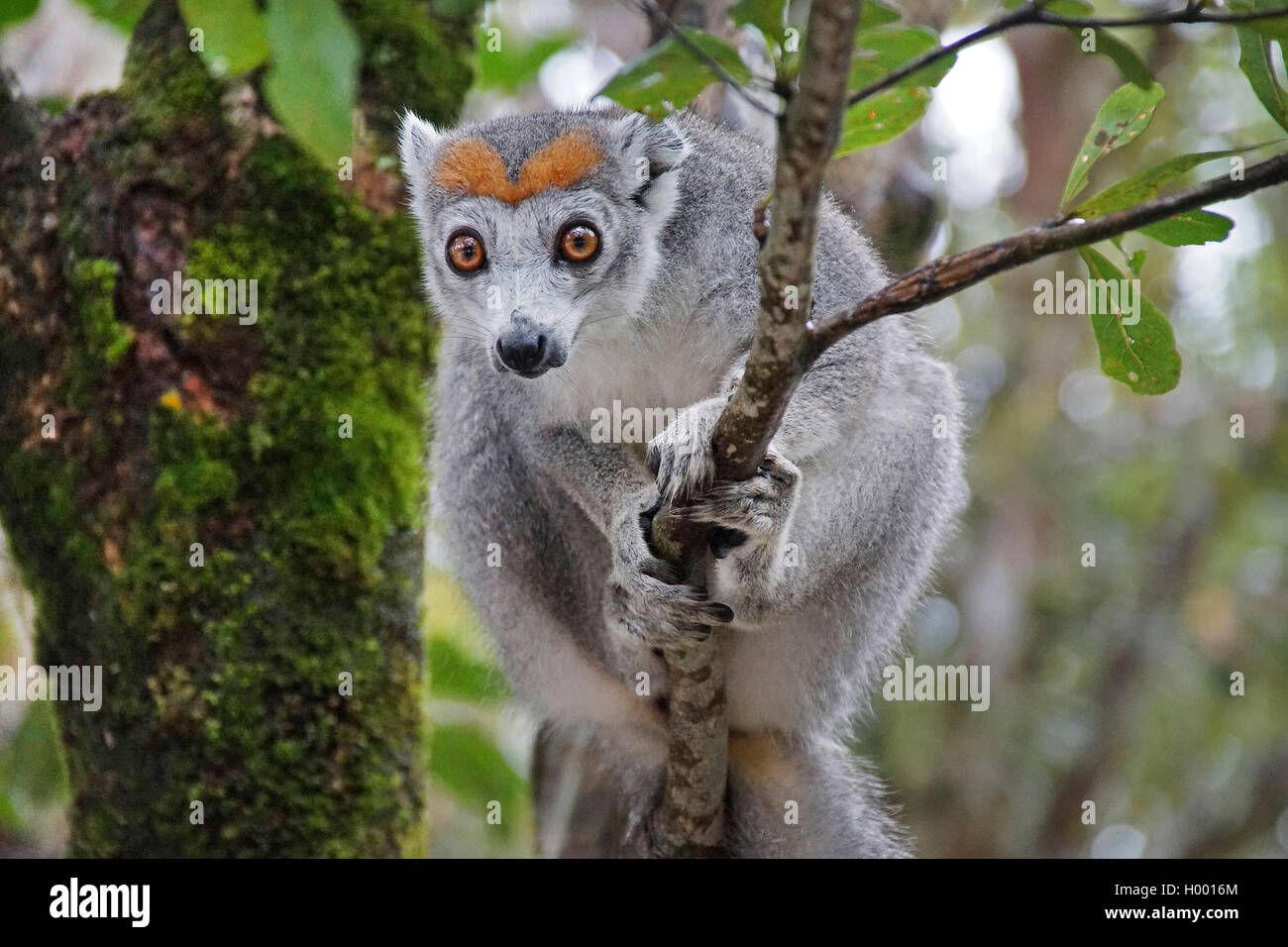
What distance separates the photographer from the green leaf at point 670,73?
8.48 feet

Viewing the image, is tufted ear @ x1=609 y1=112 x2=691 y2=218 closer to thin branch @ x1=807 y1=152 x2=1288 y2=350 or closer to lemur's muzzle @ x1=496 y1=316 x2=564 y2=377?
lemur's muzzle @ x1=496 y1=316 x2=564 y2=377

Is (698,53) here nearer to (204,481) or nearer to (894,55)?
(894,55)

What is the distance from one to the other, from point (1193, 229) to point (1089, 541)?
32.2 feet

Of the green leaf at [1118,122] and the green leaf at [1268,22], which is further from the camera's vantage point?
the green leaf at [1118,122]

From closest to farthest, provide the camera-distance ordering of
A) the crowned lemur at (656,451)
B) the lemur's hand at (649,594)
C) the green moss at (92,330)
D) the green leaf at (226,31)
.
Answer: the green leaf at (226,31), the lemur's hand at (649,594), the crowned lemur at (656,451), the green moss at (92,330)

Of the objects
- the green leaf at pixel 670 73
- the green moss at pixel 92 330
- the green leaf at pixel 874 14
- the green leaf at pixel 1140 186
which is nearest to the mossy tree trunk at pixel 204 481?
the green moss at pixel 92 330

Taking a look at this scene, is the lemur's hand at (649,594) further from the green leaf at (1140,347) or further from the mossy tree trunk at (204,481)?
the green leaf at (1140,347)

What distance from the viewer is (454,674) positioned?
7004mm

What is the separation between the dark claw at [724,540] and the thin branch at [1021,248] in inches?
56.0

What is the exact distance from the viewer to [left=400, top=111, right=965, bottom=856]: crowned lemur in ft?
15.0

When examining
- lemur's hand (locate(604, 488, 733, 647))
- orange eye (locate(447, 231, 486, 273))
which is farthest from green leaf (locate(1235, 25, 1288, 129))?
orange eye (locate(447, 231, 486, 273))

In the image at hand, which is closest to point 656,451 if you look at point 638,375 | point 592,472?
point 592,472

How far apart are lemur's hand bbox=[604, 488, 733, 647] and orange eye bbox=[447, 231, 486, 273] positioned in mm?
1198

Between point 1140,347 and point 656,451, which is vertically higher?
point 1140,347
